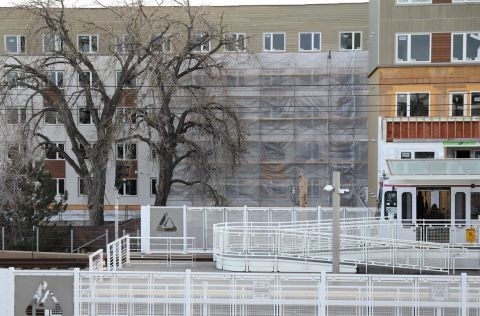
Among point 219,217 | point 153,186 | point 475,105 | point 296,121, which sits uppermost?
point 475,105

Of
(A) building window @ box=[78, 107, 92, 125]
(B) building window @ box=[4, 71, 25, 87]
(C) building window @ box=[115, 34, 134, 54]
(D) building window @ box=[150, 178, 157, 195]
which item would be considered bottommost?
(D) building window @ box=[150, 178, 157, 195]

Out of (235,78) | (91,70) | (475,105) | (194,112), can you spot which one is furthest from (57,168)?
(475,105)

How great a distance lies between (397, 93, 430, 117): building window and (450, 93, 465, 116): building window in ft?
4.62

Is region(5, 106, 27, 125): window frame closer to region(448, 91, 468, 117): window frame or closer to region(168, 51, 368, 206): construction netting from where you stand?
region(168, 51, 368, 206): construction netting

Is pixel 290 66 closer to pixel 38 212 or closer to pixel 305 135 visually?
pixel 305 135

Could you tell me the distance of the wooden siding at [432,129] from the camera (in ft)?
107

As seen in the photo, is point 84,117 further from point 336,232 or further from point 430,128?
point 336,232

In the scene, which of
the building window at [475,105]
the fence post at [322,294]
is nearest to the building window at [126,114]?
the building window at [475,105]

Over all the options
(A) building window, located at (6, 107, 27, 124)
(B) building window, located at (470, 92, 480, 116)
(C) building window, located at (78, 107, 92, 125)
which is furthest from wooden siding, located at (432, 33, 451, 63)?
(C) building window, located at (78, 107, 92, 125)

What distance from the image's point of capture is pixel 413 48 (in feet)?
124

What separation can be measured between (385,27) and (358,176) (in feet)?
35.7

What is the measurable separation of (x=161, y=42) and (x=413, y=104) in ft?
47.5

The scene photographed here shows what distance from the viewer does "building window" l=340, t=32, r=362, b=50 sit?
4822cm

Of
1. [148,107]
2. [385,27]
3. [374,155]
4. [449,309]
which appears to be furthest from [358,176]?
[449,309]
